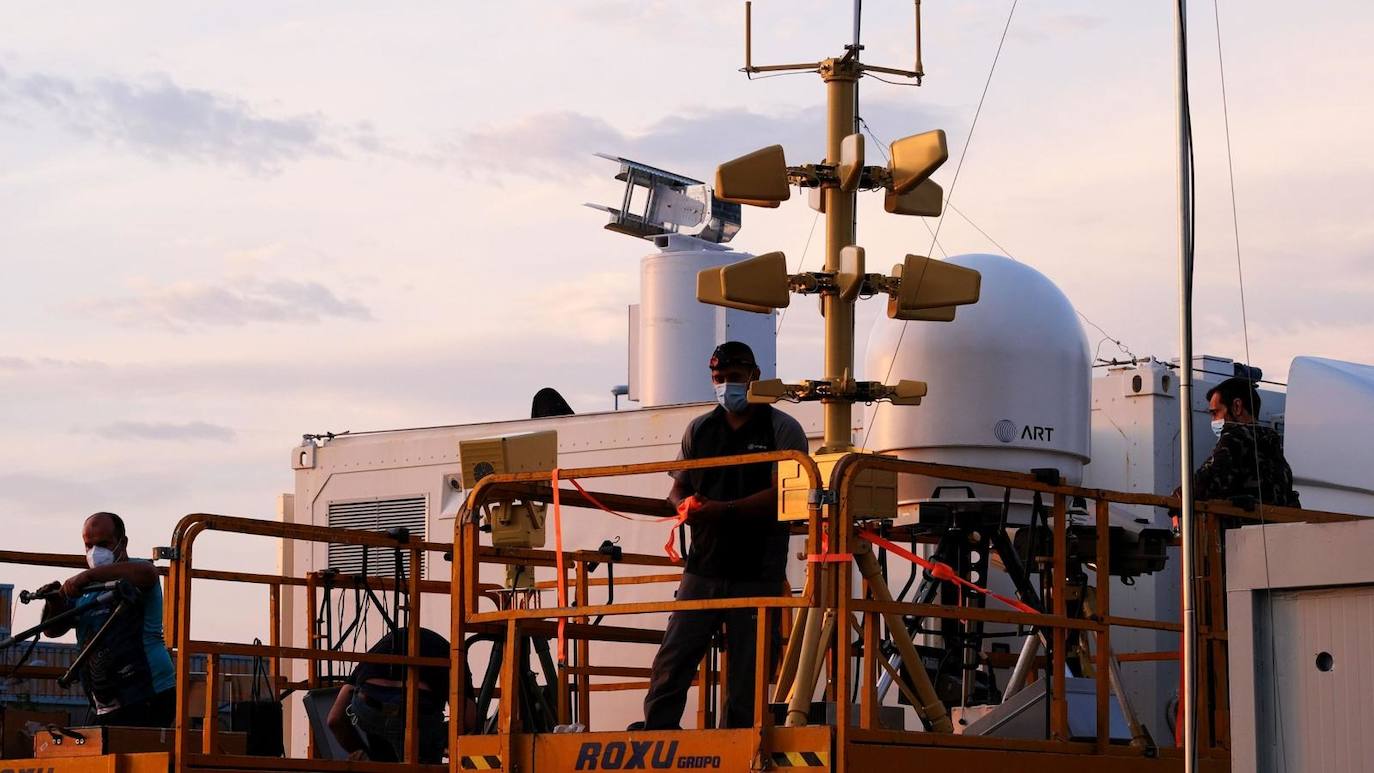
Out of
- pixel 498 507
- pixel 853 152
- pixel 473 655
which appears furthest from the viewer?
pixel 473 655

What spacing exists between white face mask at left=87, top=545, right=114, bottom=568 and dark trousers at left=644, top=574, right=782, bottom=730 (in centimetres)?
348

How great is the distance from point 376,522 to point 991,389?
6122 mm

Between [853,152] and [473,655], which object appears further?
[473,655]

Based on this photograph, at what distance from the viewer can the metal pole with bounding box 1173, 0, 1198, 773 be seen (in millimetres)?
8320

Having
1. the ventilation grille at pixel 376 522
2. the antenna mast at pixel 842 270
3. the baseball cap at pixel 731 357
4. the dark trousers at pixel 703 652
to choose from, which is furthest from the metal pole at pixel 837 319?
the ventilation grille at pixel 376 522

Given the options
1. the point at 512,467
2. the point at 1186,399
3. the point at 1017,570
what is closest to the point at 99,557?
the point at 512,467

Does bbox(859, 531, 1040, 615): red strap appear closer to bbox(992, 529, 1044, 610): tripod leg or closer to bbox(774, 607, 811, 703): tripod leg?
bbox(774, 607, 811, 703): tripod leg

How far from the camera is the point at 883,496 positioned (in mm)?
9117

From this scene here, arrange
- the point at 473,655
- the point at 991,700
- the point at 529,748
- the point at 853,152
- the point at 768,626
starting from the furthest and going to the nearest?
the point at 473,655 → the point at 991,700 → the point at 853,152 → the point at 529,748 → the point at 768,626

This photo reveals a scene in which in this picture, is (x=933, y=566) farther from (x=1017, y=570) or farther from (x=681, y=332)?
(x=681, y=332)

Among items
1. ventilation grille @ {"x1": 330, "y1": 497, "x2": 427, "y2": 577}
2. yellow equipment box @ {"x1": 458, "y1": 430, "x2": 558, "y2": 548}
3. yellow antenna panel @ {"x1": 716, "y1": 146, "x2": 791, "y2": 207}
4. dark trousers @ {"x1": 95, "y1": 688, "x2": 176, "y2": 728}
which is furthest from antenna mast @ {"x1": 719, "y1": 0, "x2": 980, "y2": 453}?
ventilation grille @ {"x1": 330, "y1": 497, "x2": 427, "y2": 577}

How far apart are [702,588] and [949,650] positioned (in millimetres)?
2301

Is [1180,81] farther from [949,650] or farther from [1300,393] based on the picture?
[1300,393]

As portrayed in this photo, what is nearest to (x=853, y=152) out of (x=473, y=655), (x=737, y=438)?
(x=737, y=438)
